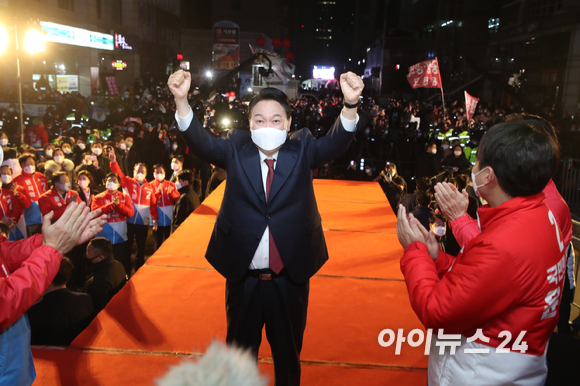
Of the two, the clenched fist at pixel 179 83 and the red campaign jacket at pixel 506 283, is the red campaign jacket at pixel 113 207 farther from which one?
the red campaign jacket at pixel 506 283

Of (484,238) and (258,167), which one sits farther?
(258,167)

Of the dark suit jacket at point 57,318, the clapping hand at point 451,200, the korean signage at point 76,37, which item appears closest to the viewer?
the clapping hand at point 451,200

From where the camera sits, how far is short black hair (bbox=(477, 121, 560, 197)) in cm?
152

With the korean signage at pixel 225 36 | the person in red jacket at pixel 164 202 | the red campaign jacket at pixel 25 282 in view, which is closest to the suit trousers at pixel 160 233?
the person in red jacket at pixel 164 202

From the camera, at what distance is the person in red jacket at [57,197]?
19.1 ft

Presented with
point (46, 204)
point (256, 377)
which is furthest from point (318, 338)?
point (46, 204)

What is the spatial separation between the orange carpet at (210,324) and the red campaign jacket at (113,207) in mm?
919

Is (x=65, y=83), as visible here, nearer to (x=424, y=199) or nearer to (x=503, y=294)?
(x=424, y=199)

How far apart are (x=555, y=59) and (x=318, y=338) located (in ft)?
77.3

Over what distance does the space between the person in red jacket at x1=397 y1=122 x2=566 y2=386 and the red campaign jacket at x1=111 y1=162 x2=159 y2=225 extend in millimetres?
5643

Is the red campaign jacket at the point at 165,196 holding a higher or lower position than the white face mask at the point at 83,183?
lower

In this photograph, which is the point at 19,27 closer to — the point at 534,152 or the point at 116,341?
the point at 116,341

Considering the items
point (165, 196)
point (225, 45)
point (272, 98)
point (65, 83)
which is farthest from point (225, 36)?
point (272, 98)

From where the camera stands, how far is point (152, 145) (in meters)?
10.5
